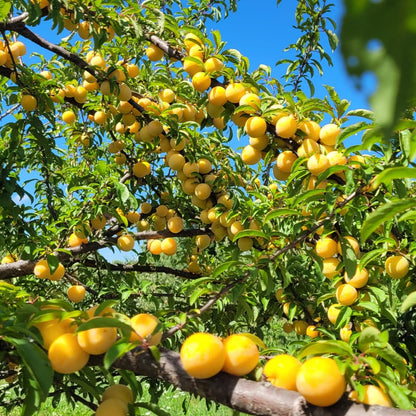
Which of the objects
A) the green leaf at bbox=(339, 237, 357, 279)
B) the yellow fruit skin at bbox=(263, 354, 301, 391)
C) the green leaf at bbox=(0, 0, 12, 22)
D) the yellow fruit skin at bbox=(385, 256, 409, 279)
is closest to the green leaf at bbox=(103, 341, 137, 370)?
the yellow fruit skin at bbox=(263, 354, 301, 391)

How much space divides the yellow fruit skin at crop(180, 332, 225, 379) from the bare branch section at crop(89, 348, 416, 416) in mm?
15

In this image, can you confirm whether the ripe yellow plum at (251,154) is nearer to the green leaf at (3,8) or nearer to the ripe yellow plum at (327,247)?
the ripe yellow plum at (327,247)

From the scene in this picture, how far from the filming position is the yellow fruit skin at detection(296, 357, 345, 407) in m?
0.51

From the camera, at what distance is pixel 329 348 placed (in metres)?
0.63

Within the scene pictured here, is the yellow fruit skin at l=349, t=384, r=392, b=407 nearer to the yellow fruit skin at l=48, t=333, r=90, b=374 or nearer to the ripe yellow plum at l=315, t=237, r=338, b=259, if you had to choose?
the yellow fruit skin at l=48, t=333, r=90, b=374

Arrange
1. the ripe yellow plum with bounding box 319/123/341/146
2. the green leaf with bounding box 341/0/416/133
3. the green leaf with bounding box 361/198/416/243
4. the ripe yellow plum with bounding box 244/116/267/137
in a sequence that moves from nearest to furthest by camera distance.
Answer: the green leaf with bounding box 341/0/416/133, the green leaf with bounding box 361/198/416/243, the ripe yellow plum with bounding box 319/123/341/146, the ripe yellow plum with bounding box 244/116/267/137

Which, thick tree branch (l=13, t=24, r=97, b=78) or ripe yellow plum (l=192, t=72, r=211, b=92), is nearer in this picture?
ripe yellow plum (l=192, t=72, r=211, b=92)

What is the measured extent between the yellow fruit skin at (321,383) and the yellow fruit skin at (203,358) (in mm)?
124

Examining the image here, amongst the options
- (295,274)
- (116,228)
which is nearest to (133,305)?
(116,228)

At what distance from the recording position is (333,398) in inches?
20.7

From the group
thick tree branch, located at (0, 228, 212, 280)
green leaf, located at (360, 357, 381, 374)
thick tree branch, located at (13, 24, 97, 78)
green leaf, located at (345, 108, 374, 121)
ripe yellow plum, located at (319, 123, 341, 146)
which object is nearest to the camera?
green leaf, located at (360, 357, 381, 374)

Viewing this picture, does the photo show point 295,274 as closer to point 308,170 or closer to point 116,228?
point 308,170

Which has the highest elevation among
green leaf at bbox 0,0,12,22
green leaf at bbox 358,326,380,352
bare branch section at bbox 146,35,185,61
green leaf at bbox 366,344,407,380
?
bare branch section at bbox 146,35,185,61

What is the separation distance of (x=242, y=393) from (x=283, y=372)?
116mm
